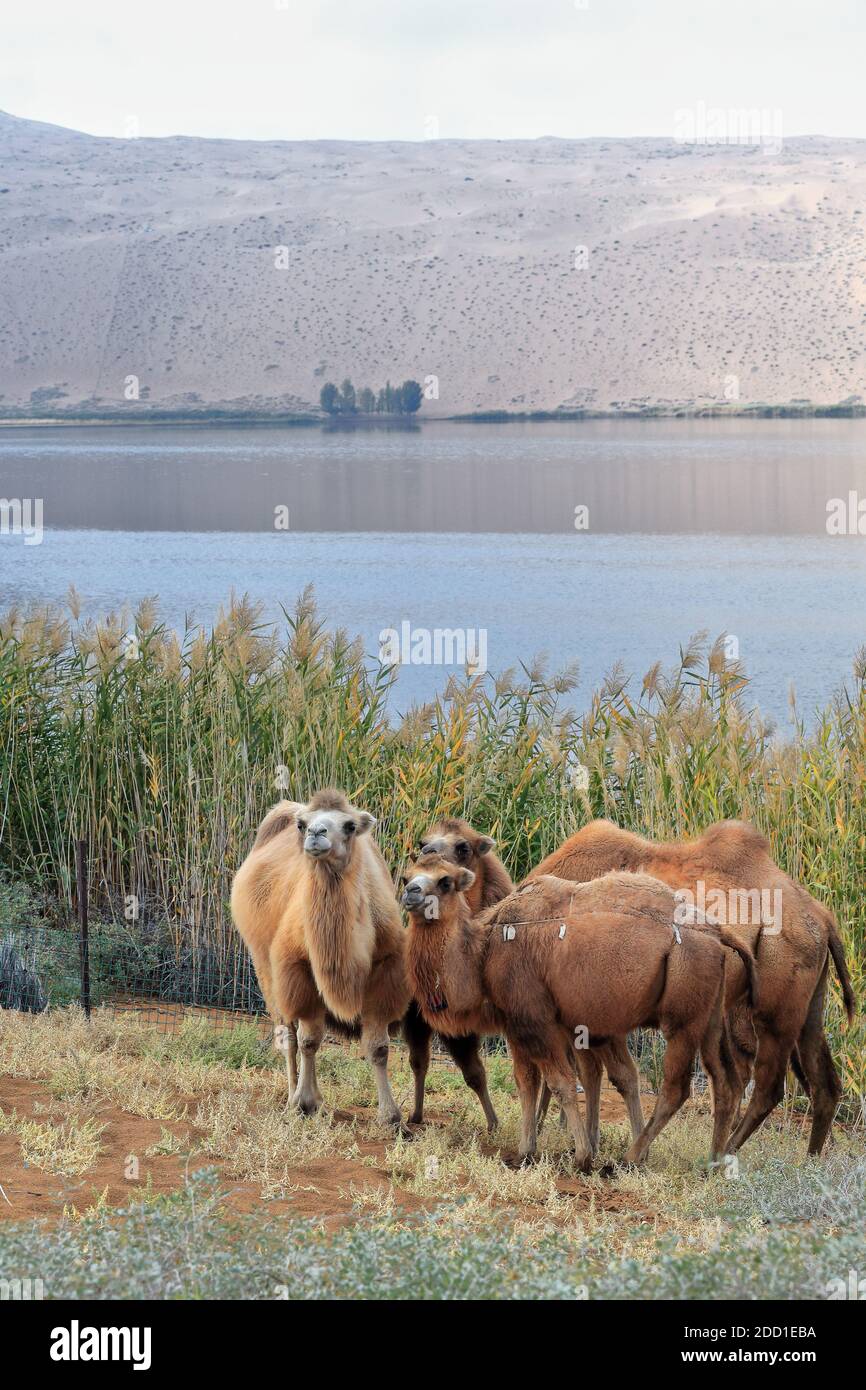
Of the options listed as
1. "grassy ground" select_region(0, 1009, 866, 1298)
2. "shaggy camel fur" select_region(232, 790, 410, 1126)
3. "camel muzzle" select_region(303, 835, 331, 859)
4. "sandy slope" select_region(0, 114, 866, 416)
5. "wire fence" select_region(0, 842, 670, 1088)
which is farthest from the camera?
"sandy slope" select_region(0, 114, 866, 416)

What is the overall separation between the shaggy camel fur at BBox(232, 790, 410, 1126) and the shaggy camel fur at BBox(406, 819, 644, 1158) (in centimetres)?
24

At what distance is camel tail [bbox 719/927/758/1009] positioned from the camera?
619cm

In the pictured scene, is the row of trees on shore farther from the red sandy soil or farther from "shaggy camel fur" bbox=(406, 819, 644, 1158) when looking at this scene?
the red sandy soil

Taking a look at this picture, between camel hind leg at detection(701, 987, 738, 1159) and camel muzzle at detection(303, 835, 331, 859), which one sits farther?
camel muzzle at detection(303, 835, 331, 859)

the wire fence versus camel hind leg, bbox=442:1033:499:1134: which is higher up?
camel hind leg, bbox=442:1033:499:1134

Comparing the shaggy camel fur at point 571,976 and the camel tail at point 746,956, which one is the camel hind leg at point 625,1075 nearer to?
the shaggy camel fur at point 571,976

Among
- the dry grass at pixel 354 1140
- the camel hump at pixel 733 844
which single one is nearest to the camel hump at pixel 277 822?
the dry grass at pixel 354 1140

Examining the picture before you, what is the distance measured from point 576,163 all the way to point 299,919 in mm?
175688

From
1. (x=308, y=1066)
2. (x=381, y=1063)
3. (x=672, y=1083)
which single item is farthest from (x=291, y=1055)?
(x=672, y=1083)

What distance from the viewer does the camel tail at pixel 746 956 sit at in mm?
6188

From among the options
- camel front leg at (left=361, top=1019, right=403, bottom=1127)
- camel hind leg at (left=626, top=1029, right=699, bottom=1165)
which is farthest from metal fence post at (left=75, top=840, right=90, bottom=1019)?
camel hind leg at (left=626, top=1029, right=699, bottom=1165)

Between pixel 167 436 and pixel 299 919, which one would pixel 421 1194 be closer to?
pixel 299 919

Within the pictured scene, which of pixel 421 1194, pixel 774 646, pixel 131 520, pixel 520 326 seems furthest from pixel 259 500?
pixel 421 1194
